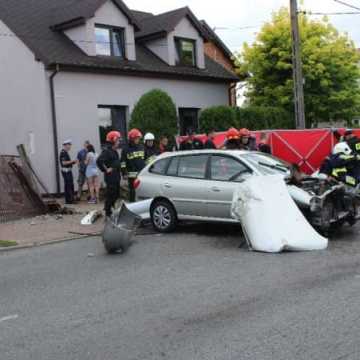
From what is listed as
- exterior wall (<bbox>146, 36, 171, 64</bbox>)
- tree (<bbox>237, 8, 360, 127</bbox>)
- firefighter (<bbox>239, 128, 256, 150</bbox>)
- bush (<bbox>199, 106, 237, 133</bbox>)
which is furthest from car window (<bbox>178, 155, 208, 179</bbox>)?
tree (<bbox>237, 8, 360, 127</bbox>)

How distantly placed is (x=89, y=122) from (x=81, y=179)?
8.12ft

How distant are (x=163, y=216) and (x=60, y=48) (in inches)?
386

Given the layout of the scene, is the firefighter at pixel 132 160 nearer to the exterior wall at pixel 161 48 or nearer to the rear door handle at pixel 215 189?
the rear door handle at pixel 215 189

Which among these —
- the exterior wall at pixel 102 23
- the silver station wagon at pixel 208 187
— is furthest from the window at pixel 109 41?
the silver station wagon at pixel 208 187

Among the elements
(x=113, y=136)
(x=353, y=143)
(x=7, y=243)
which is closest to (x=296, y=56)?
(x=353, y=143)

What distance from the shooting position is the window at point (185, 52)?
22269mm

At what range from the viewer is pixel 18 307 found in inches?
233

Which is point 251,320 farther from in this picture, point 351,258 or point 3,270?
point 3,270

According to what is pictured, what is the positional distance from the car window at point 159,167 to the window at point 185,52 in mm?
11839

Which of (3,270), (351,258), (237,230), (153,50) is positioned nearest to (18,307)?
(3,270)

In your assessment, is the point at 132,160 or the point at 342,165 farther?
the point at 132,160

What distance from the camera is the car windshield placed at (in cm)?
977

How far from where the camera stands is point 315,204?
8.58m

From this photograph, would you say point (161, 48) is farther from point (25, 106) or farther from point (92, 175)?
point (92, 175)
